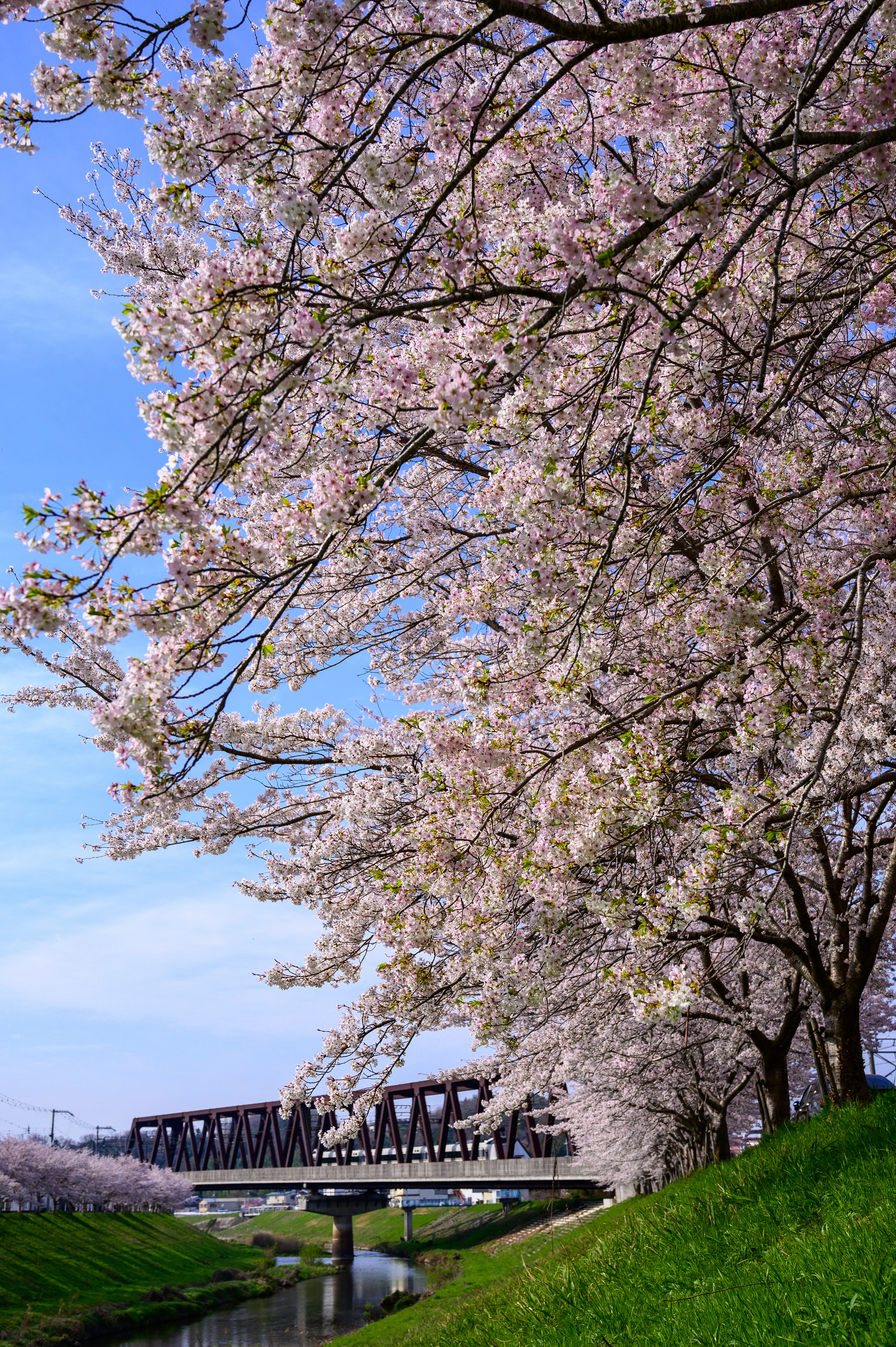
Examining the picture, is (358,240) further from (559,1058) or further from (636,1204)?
(636,1204)

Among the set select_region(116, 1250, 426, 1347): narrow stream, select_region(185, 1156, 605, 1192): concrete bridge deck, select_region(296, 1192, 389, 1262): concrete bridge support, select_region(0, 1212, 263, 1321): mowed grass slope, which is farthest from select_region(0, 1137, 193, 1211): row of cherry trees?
select_region(116, 1250, 426, 1347): narrow stream

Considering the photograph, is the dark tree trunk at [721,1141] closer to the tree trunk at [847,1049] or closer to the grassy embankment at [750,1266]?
the grassy embankment at [750,1266]

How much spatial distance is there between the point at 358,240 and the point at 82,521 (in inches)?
A: 92.2

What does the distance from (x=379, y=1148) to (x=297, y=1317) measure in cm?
2517

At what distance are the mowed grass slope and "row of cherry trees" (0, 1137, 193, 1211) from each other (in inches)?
111

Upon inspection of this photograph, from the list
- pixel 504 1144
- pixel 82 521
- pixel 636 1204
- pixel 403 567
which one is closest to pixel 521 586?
pixel 403 567

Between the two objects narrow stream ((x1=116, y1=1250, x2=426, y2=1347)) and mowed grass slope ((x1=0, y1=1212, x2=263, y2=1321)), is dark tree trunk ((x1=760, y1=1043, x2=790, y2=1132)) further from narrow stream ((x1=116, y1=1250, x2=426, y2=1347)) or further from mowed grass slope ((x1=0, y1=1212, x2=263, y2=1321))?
mowed grass slope ((x1=0, y1=1212, x2=263, y2=1321))

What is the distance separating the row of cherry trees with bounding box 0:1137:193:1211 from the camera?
4722 cm

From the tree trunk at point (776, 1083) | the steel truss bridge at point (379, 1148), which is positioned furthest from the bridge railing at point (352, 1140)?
the tree trunk at point (776, 1083)

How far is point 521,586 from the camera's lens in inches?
312

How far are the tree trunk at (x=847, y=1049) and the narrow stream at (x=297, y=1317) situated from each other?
2515 centimetres

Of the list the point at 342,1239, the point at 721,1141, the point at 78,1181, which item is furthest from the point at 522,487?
the point at 342,1239

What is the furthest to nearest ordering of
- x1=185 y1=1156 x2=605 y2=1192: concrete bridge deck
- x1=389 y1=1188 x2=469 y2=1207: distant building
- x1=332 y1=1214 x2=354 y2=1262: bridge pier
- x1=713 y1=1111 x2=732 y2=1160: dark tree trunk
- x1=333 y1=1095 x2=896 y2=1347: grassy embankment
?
1. x1=389 y1=1188 x2=469 y2=1207: distant building
2. x1=332 y1=1214 x2=354 y2=1262: bridge pier
3. x1=185 y1=1156 x2=605 y2=1192: concrete bridge deck
4. x1=713 y1=1111 x2=732 y2=1160: dark tree trunk
5. x1=333 y1=1095 x2=896 y2=1347: grassy embankment

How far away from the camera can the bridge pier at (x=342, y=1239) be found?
61.4 meters
